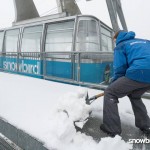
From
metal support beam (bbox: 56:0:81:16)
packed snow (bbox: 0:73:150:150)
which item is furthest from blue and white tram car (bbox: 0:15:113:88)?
packed snow (bbox: 0:73:150:150)

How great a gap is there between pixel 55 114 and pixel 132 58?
1498 millimetres

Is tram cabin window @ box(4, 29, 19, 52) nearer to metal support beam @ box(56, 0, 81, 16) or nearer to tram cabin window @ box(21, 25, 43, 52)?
tram cabin window @ box(21, 25, 43, 52)

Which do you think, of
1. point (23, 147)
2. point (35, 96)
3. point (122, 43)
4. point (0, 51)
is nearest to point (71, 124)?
point (23, 147)

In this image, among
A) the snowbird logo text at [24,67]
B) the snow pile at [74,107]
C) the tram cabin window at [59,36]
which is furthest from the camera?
the snowbird logo text at [24,67]

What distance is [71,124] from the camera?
366cm

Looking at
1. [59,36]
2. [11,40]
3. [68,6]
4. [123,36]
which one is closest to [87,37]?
[59,36]

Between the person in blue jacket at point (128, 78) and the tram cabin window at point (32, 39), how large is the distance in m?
6.93

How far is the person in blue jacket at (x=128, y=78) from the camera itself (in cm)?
352

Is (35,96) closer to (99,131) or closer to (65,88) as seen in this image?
(65,88)

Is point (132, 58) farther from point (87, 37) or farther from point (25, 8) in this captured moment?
point (25, 8)

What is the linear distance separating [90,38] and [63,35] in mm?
1095

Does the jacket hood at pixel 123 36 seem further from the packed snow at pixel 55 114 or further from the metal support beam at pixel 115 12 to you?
the metal support beam at pixel 115 12

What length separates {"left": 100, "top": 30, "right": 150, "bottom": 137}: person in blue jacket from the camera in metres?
3.52

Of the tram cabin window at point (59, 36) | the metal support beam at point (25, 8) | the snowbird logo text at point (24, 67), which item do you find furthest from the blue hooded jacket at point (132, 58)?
the metal support beam at point (25, 8)
